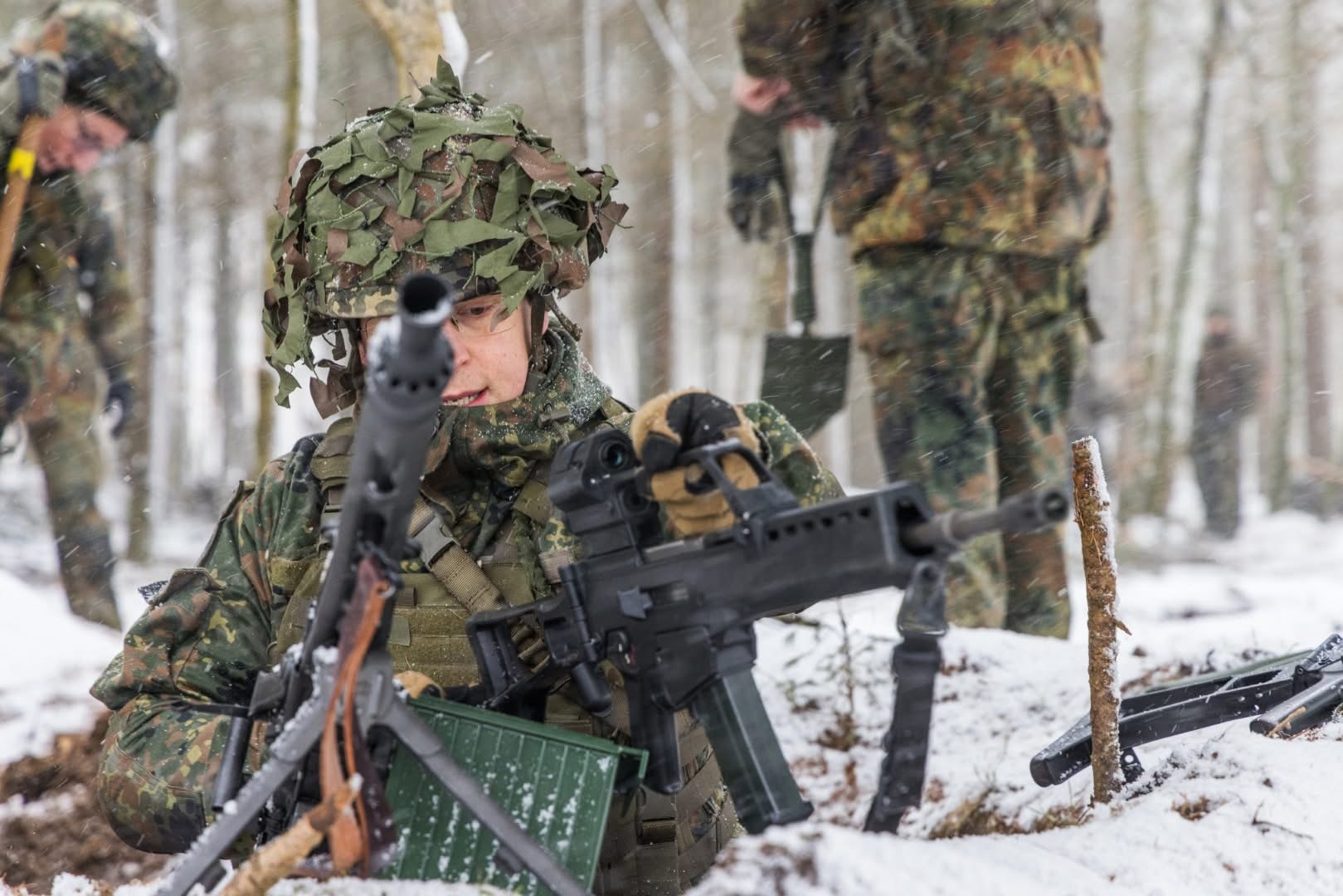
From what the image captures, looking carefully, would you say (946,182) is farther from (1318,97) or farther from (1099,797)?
(1318,97)

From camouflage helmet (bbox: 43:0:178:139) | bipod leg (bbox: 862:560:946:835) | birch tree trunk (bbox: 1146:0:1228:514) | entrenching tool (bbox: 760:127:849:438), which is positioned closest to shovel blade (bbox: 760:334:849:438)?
entrenching tool (bbox: 760:127:849:438)

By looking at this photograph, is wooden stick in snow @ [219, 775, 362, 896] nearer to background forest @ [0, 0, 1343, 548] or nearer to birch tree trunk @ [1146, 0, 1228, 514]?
background forest @ [0, 0, 1343, 548]

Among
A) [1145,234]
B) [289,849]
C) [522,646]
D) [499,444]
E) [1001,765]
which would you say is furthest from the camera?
[1145,234]

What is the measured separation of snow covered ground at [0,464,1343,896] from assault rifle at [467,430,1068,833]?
207 mm

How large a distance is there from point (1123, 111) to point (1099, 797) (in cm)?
2150

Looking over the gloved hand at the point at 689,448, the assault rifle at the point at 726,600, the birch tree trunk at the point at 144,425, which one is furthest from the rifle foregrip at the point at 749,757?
the birch tree trunk at the point at 144,425

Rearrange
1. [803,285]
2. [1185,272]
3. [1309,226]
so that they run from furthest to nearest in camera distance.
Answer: [1309,226] < [1185,272] < [803,285]

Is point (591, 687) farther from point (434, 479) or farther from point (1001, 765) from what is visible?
point (1001, 765)

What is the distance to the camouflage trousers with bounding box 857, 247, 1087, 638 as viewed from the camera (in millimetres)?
4219

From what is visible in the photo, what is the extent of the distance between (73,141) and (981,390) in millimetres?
4727

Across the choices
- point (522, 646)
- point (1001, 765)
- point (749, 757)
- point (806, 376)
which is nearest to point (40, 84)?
point (806, 376)

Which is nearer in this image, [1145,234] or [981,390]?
[981,390]

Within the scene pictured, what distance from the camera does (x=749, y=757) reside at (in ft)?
5.65

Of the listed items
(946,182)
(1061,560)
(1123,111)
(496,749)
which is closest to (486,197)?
(496,749)
